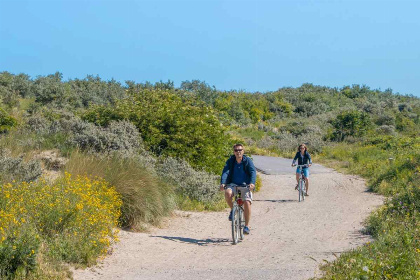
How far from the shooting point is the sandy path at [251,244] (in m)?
8.58

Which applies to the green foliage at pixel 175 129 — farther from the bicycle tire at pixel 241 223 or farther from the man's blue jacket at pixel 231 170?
the man's blue jacket at pixel 231 170

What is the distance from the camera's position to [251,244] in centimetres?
1109

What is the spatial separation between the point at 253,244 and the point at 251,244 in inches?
1.6

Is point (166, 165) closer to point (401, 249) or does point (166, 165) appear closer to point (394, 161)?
point (401, 249)

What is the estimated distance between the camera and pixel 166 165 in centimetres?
1638

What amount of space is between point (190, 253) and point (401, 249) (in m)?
3.73

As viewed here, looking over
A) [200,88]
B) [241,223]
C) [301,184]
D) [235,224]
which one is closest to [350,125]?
[200,88]

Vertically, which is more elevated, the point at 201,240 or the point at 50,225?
the point at 50,225

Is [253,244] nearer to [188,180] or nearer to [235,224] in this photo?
[235,224]

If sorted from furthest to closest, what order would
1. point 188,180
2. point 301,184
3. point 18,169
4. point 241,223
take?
point 301,184
point 188,180
point 241,223
point 18,169

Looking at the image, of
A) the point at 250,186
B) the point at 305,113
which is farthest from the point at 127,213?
the point at 305,113

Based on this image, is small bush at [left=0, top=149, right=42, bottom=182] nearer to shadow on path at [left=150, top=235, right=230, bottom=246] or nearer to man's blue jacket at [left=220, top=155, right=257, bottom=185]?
shadow on path at [left=150, top=235, right=230, bottom=246]

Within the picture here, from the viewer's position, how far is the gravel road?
8.57 m

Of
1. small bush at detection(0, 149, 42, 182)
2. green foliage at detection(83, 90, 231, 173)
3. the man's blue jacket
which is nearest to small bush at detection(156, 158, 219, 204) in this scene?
green foliage at detection(83, 90, 231, 173)
